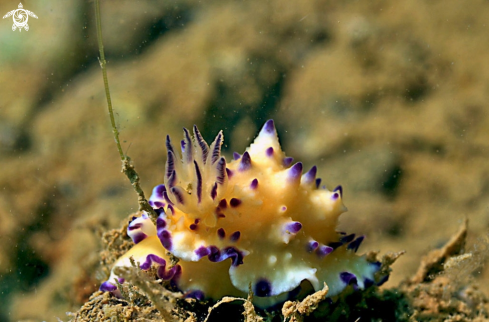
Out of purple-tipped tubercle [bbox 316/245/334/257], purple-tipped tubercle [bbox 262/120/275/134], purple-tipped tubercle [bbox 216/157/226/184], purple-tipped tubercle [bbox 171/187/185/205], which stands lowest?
purple-tipped tubercle [bbox 316/245/334/257]

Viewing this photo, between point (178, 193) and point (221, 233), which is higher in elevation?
point (178, 193)

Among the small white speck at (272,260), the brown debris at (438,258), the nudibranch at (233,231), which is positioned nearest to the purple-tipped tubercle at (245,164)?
the nudibranch at (233,231)


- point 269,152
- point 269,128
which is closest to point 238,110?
point 269,128

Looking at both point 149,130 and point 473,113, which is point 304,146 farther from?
point 473,113

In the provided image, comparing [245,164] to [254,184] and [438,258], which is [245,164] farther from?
[438,258]

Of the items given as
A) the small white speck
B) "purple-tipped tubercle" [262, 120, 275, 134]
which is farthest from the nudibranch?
"purple-tipped tubercle" [262, 120, 275, 134]

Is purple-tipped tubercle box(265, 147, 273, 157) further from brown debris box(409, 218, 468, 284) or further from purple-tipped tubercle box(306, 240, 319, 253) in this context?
brown debris box(409, 218, 468, 284)

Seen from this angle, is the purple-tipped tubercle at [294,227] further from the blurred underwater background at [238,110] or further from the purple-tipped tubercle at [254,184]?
the blurred underwater background at [238,110]

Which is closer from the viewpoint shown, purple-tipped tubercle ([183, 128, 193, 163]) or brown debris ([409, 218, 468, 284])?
purple-tipped tubercle ([183, 128, 193, 163])
